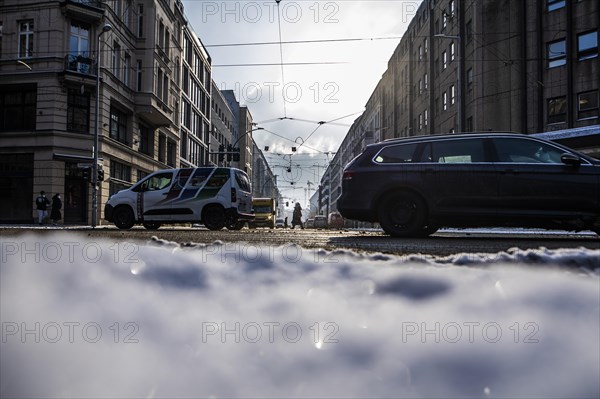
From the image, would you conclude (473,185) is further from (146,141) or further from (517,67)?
(146,141)

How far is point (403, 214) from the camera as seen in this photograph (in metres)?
6.64

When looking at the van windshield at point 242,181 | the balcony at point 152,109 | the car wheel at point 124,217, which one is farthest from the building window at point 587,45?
the balcony at point 152,109

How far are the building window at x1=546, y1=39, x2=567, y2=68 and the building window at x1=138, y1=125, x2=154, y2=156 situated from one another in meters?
24.1

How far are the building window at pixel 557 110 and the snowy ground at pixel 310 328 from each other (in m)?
24.3

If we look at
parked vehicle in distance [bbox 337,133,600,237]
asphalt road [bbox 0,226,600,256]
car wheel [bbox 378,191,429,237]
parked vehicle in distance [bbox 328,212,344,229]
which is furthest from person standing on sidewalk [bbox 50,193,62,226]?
car wheel [bbox 378,191,429,237]

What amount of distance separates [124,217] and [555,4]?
75.9ft

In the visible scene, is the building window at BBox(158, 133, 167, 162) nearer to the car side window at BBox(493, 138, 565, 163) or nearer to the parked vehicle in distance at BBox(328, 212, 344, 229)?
the parked vehicle in distance at BBox(328, 212, 344, 229)

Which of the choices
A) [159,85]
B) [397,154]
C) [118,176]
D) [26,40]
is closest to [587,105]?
[397,154]

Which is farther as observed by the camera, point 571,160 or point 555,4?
point 555,4

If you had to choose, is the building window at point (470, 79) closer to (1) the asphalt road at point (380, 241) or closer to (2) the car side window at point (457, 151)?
(1) the asphalt road at point (380, 241)

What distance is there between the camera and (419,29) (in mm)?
39844

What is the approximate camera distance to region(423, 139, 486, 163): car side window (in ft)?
21.7

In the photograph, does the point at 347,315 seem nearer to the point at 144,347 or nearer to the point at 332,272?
the point at 332,272

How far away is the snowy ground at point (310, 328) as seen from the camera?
1582 millimetres
